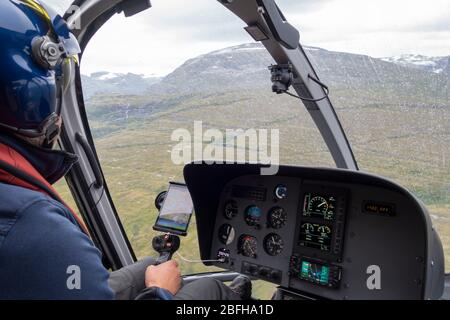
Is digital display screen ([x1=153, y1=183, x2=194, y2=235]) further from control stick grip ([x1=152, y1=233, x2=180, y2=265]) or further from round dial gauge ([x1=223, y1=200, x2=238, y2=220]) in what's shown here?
round dial gauge ([x1=223, y1=200, x2=238, y2=220])

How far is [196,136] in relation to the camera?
2.85 meters

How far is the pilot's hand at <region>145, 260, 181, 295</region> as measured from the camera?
180 centimetres

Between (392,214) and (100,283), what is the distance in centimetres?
169

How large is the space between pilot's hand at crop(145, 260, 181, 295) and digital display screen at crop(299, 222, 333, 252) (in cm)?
100

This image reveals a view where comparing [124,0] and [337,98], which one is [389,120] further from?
[124,0]

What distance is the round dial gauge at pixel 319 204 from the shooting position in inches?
101

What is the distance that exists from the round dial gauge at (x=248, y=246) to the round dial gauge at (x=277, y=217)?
17 centimetres

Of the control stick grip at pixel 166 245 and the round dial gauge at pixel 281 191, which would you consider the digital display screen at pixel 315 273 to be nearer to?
the round dial gauge at pixel 281 191

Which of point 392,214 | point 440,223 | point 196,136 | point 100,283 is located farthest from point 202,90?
point 100,283

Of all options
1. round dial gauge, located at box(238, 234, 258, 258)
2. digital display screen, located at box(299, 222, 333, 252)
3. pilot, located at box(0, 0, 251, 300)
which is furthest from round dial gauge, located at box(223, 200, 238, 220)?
pilot, located at box(0, 0, 251, 300)

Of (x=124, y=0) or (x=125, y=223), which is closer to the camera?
(x=124, y=0)

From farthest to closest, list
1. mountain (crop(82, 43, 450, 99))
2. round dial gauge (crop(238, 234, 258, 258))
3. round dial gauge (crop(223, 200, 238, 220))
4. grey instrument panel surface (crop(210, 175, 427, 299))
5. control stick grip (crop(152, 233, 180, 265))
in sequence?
round dial gauge (crop(223, 200, 238, 220))
round dial gauge (crop(238, 234, 258, 258))
mountain (crop(82, 43, 450, 99))
control stick grip (crop(152, 233, 180, 265))
grey instrument panel surface (crop(210, 175, 427, 299))

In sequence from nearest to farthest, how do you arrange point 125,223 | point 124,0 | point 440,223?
point 440,223 → point 124,0 → point 125,223

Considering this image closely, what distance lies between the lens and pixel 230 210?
118 inches
